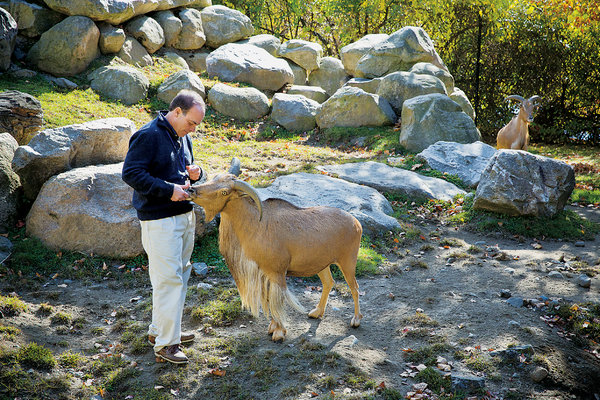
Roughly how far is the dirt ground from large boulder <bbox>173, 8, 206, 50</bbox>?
1307 cm

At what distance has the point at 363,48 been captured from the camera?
1850 cm

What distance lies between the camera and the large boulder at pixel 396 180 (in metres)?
10.2

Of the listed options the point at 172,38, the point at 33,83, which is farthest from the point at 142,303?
the point at 172,38

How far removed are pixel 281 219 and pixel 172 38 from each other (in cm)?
1404

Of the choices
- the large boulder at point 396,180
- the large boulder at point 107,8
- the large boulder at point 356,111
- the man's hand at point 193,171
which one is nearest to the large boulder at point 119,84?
the large boulder at point 107,8

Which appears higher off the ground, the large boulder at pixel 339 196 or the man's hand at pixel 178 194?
the man's hand at pixel 178 194

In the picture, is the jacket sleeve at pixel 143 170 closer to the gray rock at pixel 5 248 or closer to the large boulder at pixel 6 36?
the gray rock at pixel 5 248

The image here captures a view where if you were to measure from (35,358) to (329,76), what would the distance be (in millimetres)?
16455

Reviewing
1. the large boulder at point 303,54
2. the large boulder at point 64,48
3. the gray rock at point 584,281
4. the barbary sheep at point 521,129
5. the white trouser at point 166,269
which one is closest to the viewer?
the white trouser at point 166,269

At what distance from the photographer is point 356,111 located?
14.8m

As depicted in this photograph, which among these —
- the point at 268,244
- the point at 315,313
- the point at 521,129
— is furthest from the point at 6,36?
the point at 521,129

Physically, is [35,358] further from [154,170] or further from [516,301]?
[516,301]

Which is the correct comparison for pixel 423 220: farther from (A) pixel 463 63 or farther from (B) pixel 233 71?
(A) pixel 463 63

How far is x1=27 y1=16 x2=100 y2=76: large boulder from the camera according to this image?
13.0 meters
